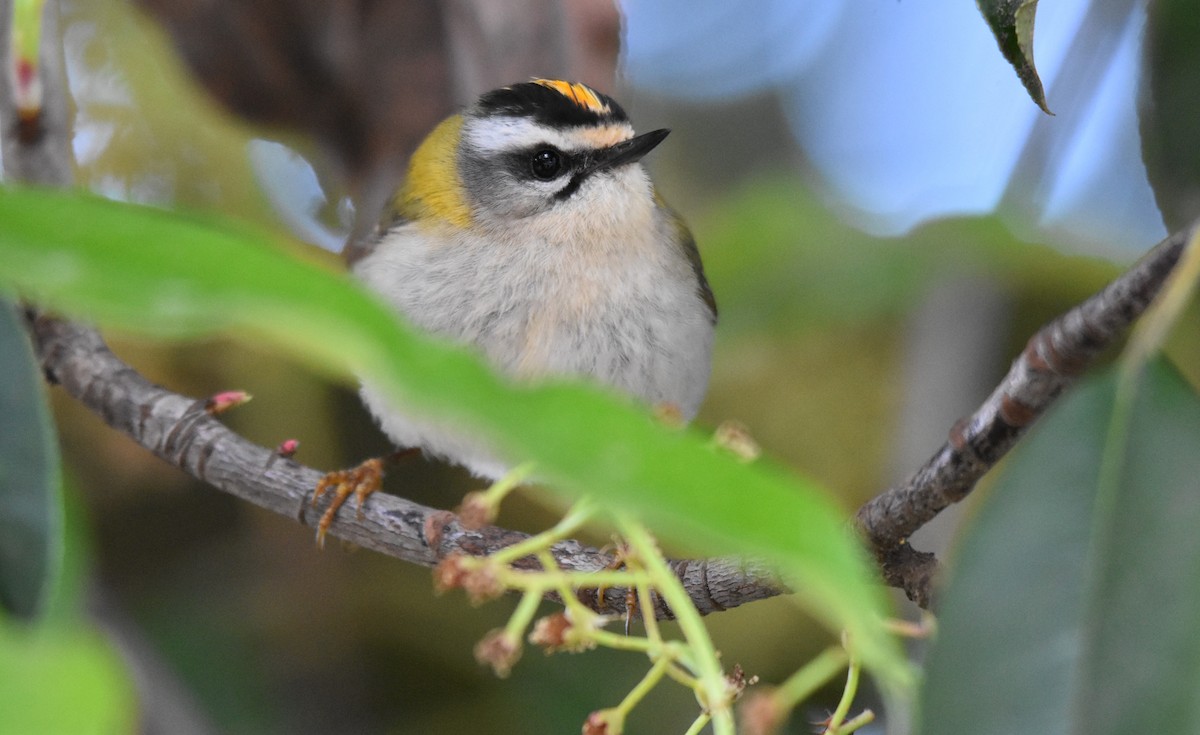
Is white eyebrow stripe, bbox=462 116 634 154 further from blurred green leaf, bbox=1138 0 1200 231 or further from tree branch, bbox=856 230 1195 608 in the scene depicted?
tree branch, bbox=856 230 1195 608

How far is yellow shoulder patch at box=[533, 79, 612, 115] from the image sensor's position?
5.08 ft

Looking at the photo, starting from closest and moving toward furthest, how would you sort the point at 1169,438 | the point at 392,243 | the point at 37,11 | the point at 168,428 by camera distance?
the point at 1169,438, the point at 37,11, the point at 168,428, the point at 392,243

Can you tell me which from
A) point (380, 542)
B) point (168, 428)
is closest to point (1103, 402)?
point (380, 542)

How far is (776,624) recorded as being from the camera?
1.62 m

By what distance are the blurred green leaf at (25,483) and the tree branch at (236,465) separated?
432 millimetres

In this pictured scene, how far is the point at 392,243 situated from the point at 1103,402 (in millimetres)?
1133

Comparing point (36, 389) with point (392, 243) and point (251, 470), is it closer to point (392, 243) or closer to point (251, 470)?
point (251, 470)

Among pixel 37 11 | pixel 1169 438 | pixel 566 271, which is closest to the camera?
pixel 1169 438

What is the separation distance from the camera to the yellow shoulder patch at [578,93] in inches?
60.9

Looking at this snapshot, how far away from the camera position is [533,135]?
1576 millimetres

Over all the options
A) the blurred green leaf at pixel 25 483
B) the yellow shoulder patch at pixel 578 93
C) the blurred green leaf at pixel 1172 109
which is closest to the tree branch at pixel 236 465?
the blurred green leaf at pixel 25 483

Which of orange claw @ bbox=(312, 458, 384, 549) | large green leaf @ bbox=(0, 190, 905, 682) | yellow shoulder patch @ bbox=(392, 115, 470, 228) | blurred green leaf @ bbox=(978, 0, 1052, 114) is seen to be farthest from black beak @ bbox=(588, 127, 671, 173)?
large green leaf @ bbox=(0, 190, 905, 682)

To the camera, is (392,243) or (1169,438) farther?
(392,243)

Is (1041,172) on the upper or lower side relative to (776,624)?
upper
